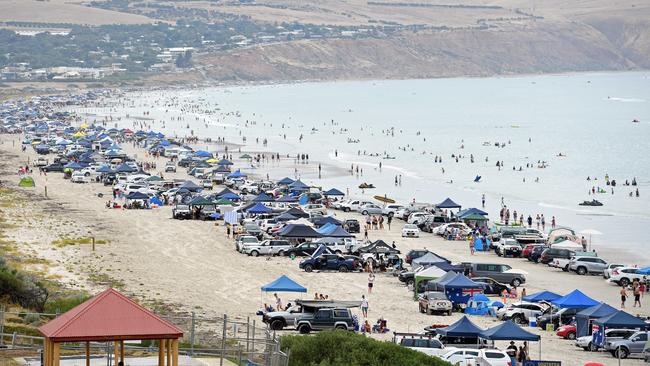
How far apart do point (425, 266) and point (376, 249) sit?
3.85 m

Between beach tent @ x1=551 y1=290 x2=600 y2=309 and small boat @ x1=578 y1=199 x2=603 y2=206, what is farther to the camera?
small boat @ x1=578 y1=199 x2=603 y2=206

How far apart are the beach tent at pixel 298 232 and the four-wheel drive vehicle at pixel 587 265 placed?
981 cm

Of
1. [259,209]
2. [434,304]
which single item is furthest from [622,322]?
[259,209]

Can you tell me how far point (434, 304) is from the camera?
3259 centimetres

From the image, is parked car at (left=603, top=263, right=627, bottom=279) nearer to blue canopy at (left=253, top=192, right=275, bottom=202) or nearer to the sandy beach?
the sandy beach

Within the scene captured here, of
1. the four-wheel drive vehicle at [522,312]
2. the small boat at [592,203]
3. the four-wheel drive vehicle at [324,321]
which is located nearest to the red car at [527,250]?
the four-wheel drive vehicle at [522,312]

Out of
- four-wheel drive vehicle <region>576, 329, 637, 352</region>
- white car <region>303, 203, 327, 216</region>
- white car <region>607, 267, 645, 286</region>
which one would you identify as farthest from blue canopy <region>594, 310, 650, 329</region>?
white car <region>303, 203, 327, 216</region>

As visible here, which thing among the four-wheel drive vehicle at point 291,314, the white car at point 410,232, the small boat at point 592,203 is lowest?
the small boat at point 592,203

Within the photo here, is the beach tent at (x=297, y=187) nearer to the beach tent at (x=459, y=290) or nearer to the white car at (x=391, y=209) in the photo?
the white car at (x=391, y=209)

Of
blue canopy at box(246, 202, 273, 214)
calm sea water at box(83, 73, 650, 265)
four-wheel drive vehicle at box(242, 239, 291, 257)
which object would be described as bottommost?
calm sea water at box(83, 73, 650, 265)

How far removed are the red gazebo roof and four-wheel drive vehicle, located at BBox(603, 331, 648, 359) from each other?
1584cm

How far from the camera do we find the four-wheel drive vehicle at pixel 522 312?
104ft

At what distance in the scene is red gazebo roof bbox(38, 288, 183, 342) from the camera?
1434 cm

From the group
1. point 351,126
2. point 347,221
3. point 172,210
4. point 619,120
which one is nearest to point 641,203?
point 347,221
